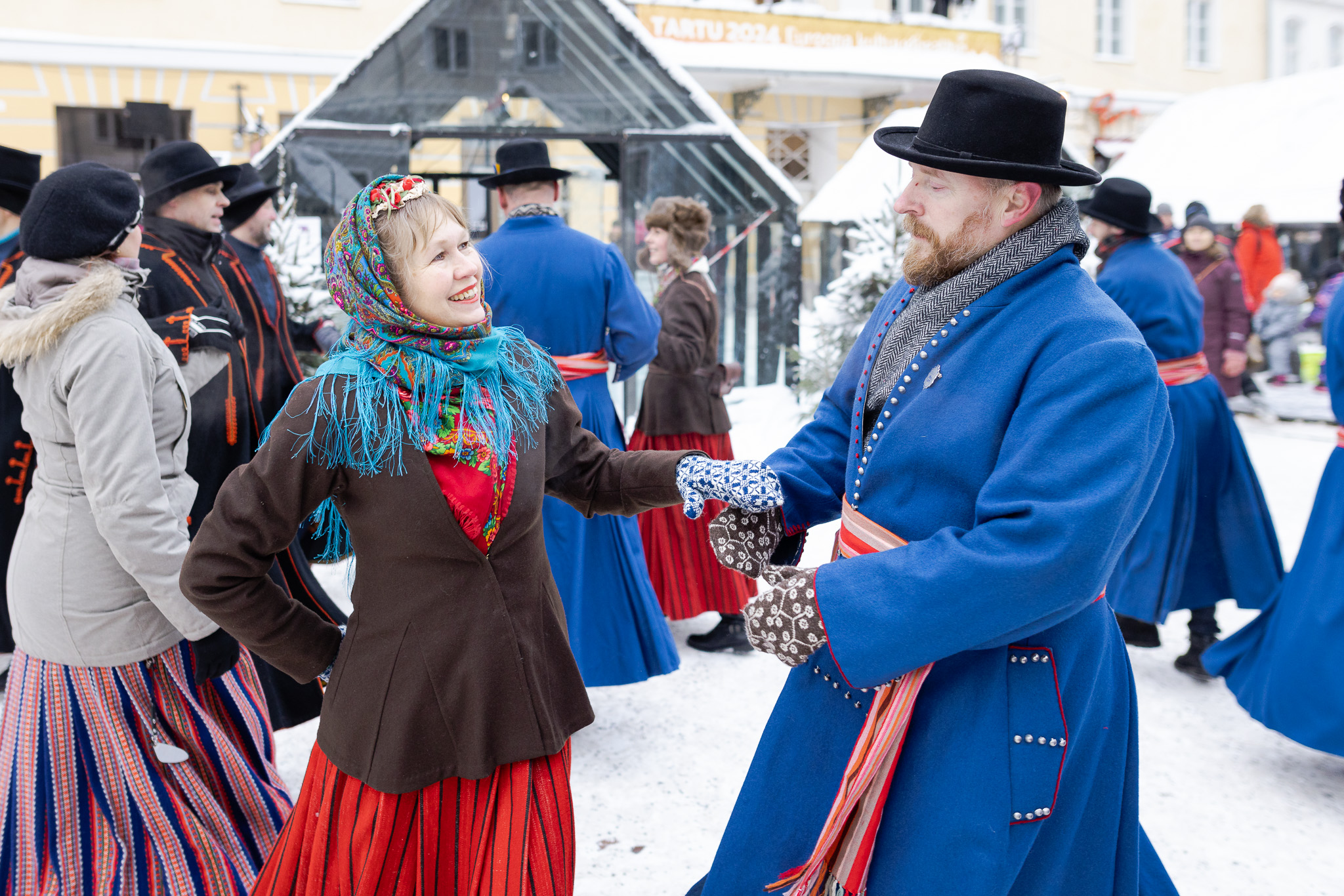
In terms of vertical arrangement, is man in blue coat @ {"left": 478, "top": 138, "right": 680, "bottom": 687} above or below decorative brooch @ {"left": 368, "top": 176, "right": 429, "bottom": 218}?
below

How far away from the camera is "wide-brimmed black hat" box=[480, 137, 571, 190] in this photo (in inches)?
158

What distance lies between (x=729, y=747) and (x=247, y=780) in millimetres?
1716

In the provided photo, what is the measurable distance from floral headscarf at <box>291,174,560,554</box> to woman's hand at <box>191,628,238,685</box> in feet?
2.65

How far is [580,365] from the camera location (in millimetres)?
3988

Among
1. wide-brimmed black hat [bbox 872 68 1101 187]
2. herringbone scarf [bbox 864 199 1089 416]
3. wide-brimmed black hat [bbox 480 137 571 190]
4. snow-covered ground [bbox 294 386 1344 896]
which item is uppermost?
wide-brimmed black hat [bbox 480 137 571 190]

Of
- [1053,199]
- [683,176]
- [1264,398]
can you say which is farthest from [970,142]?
[1264,398]

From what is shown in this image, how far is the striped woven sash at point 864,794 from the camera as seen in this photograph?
1.75 meters

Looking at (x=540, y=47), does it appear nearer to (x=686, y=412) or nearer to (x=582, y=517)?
(x=686, y=412)

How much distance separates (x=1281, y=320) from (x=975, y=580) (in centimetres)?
1328

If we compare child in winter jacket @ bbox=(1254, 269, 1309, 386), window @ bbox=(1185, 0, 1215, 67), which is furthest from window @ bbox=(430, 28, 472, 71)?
window @ bbox=(1185, 0, 1215, 67)

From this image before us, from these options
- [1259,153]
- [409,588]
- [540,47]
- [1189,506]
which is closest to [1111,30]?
[1259,153]

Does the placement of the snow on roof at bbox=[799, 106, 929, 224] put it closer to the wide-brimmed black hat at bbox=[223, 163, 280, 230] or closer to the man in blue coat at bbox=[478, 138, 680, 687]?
the man in blue coat at bbox=[478, 138, 680, 687]

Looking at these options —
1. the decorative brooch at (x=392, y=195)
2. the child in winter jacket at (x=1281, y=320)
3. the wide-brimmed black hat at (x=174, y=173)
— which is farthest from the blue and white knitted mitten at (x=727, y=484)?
the child in winter jacket at (x=1281, y=320)

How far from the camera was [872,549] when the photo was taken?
1850 millimetres
